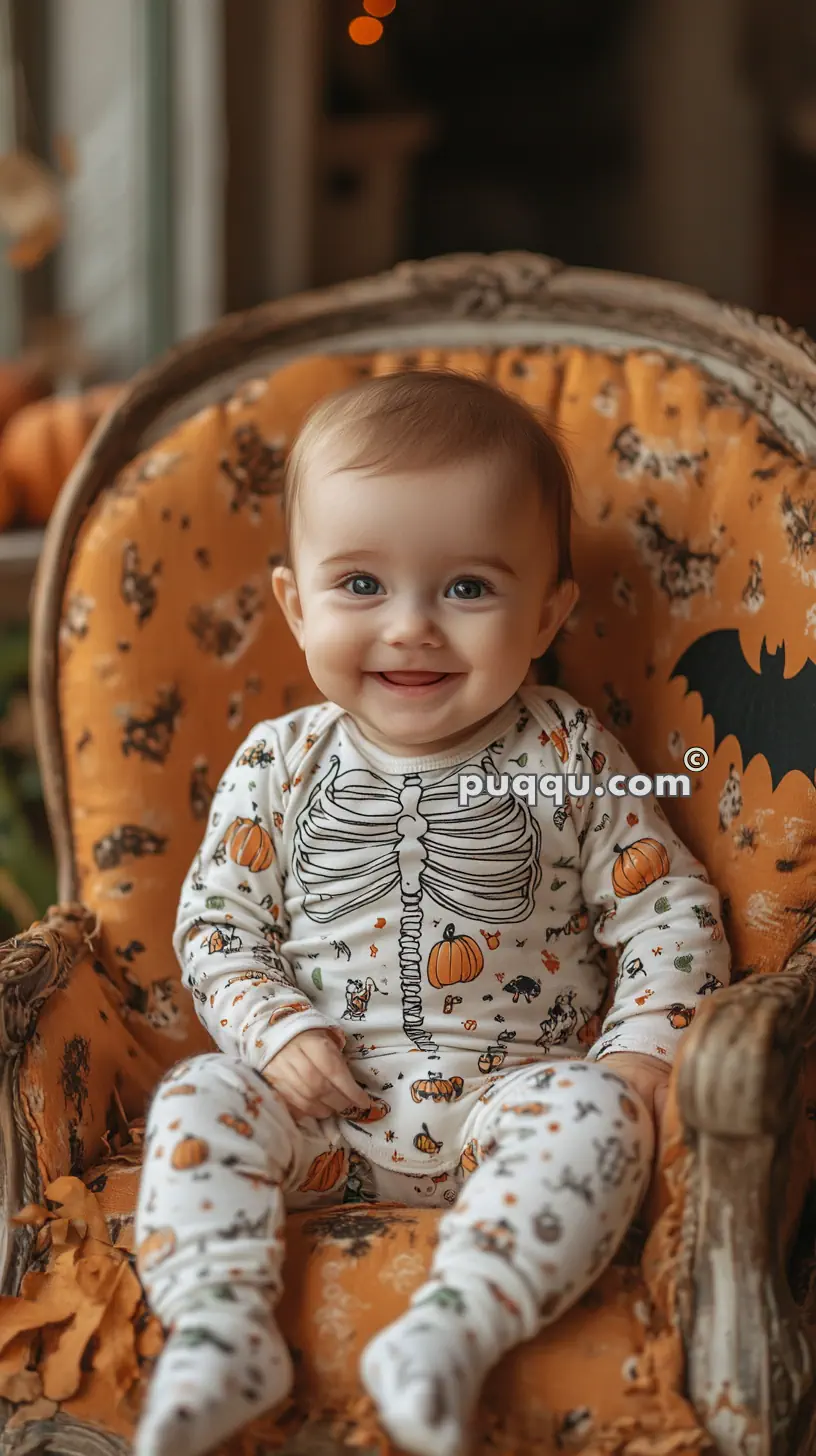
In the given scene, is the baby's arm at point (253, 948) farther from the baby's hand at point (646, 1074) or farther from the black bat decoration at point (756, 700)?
the black bat decoration at point (756, 700)

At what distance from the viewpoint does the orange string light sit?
2562mm

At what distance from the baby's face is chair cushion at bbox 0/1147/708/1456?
1.27 feet

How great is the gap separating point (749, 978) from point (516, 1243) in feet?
0.86

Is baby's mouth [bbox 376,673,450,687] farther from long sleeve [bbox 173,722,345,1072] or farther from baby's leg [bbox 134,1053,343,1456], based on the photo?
baby's leg [bbox 134,1053,343,1456]

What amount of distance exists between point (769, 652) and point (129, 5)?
1647 millimetres

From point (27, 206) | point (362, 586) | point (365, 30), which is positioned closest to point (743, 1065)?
point (362, 586)

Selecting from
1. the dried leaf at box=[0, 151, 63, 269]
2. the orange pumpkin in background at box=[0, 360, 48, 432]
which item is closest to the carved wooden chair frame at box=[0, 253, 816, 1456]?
the orange pumpkin in background at box=[0, 360, 48, 432]

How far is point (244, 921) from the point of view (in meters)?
1.14

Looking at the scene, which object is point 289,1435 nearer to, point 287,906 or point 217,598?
point 287,906

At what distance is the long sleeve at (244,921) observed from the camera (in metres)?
1.06

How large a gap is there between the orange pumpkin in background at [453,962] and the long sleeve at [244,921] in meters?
0.09

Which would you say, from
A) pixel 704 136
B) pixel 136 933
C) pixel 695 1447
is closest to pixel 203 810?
pixel 136 933

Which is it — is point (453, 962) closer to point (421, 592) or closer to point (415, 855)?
point (415, 855)

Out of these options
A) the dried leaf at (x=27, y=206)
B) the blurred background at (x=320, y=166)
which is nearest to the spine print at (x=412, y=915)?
the blurred background at (x=320, y=166)
